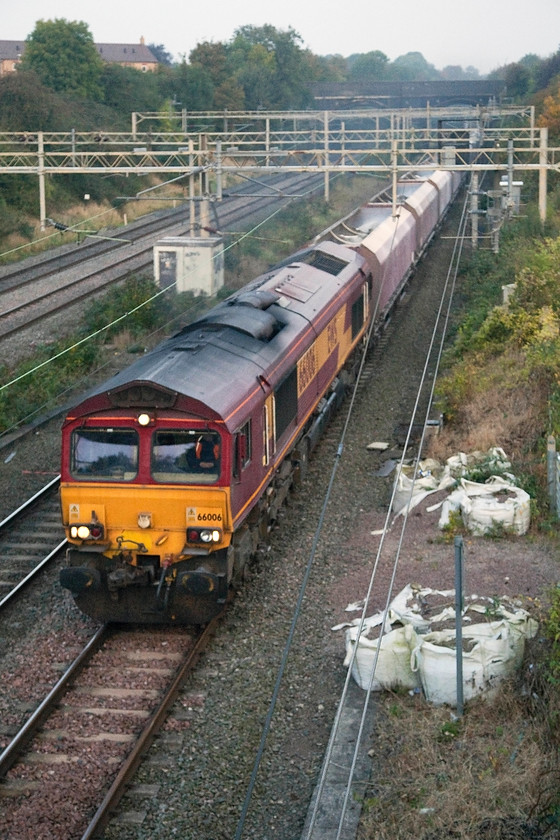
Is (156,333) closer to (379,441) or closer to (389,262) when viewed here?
(389,262)

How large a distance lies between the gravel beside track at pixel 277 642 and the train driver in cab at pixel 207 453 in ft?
6.83

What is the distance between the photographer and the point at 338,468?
60.1 feet

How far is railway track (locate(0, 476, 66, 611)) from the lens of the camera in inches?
559

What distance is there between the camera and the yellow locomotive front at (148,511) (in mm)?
11766

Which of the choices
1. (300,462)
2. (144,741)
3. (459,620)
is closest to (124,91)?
(300,462)

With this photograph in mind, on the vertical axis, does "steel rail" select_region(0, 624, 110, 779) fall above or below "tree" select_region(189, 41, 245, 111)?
below

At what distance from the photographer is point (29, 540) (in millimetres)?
15656

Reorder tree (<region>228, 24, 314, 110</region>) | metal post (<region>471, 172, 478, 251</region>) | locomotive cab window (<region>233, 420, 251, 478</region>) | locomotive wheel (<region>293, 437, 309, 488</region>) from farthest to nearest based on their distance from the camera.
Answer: tree (<region>228, 24, 314, 110</region>) → metal post (<region>471, 172, 478, 251</region>) → locomotive wheel (<region>293, 437, 309, 488</region>) → locomotive cab window (<region>233, 420, 251, 478</region>)

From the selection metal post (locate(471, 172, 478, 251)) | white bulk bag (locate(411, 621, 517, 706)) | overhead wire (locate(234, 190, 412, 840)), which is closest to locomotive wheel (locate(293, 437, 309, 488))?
overhead wire (locate(234, 190, 412, 840))

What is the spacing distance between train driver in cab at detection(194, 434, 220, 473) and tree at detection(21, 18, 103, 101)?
5632 cm

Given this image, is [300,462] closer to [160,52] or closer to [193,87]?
Result: [193,87]

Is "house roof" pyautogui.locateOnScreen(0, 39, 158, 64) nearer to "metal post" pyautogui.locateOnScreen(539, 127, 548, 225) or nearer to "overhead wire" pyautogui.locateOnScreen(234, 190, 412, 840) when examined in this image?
"metal post" pyautogui.locateOnScreen(539, 127, 548, 225)

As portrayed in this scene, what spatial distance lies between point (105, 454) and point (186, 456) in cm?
94

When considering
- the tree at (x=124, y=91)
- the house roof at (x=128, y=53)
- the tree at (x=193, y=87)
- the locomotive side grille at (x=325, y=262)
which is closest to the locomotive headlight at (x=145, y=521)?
the locomotive side grille at (x=325, y=262)
